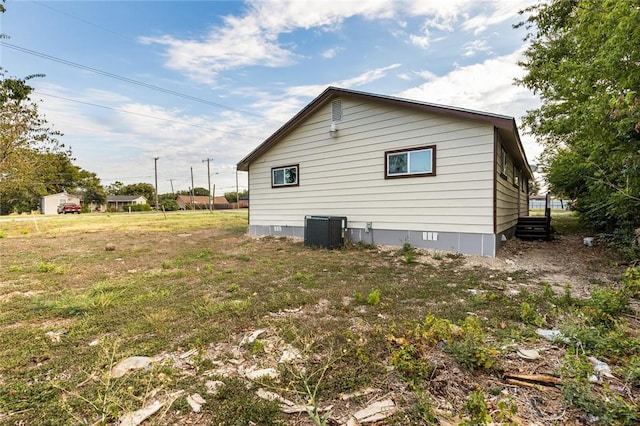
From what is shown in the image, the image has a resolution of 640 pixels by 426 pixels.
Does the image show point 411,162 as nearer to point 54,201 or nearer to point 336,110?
point 336,110

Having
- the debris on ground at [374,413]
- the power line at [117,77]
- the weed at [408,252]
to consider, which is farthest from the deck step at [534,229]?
the power line at [117,77]

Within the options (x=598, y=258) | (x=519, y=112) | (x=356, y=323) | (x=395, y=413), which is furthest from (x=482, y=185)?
(x=519, y=112)

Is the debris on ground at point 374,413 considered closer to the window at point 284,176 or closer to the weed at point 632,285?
the weed at point 632,285

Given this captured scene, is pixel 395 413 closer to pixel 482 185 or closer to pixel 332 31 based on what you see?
pixel 482 185

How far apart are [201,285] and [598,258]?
8423mm

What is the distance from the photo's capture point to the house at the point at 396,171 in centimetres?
667

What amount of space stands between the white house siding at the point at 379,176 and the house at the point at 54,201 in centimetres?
5668

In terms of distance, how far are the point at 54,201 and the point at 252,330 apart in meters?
65.8

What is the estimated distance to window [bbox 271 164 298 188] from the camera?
32.9 ft

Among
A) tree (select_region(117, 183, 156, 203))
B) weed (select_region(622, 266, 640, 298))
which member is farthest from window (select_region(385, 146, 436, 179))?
tree (select_region(117, 183, 156, 203))

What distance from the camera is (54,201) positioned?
50.4m

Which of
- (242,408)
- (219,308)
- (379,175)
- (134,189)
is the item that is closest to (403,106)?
(379,175)

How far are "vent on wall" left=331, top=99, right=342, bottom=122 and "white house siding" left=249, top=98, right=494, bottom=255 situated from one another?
6.7 inches

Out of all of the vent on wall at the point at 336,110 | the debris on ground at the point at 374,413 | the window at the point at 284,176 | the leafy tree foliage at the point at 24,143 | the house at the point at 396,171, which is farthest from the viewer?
the leafy tree foliage at the point at 24,143
